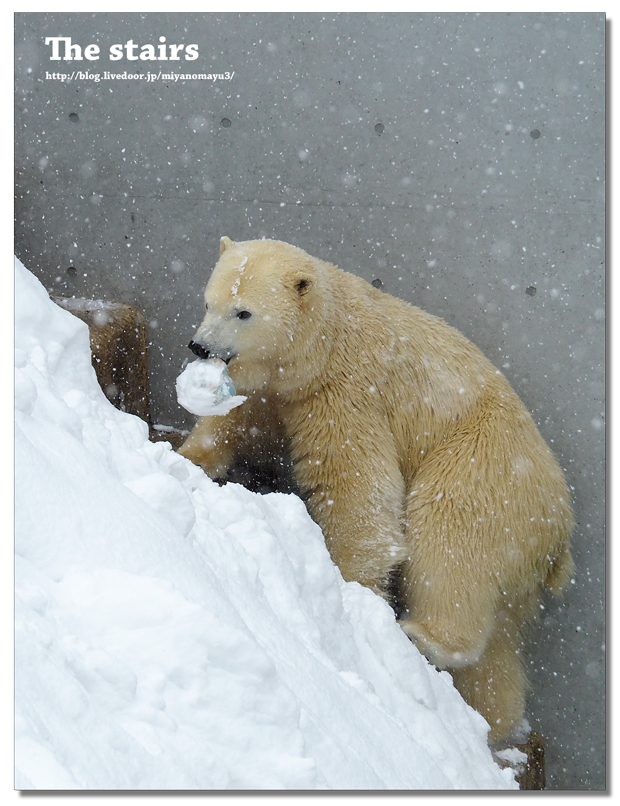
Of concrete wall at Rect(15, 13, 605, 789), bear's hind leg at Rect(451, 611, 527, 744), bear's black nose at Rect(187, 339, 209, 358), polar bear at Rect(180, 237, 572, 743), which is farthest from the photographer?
concrete wall at Rect(15, 13, 605, 789)

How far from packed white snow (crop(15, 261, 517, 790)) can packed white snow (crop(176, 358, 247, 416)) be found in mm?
369

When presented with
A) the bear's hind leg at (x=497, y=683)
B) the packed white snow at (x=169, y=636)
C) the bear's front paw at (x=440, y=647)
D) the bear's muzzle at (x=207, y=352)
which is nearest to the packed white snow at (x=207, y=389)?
the bear's muzzle at (x=207, y=352)

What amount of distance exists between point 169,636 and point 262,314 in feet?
4.45

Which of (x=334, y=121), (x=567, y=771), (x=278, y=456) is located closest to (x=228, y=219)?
(x=334, y=121)

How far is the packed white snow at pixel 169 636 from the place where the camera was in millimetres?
1267

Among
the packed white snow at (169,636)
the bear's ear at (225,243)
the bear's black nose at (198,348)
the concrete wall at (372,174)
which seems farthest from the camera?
the concrete wall at (372,174)

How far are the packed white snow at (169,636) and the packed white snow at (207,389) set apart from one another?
0.37m

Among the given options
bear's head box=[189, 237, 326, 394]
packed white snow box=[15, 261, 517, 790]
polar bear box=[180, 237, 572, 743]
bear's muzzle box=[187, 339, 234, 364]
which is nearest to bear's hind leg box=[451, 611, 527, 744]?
polar bear box=[180, 237, 572, 743]

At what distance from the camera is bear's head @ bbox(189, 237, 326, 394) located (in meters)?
2.50

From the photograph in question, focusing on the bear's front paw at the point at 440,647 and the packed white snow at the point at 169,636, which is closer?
the packed white snow at the point at 169,636

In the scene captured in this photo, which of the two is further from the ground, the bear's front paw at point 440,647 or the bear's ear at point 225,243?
the bear's ear at point 225,243

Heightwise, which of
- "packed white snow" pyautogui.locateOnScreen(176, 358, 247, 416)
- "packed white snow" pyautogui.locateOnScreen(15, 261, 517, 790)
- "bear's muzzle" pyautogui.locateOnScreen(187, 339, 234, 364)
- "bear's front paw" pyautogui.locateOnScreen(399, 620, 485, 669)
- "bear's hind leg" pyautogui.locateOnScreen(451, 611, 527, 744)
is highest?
"bear's muzzle" pyautogui.locateOnScreen(187, 339, 234, 364)

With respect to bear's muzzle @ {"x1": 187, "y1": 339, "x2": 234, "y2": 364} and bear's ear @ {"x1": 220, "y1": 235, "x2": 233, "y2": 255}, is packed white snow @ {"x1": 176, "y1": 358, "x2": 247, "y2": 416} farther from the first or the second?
bear's ear @ {"x1": 220, "y1": 235, "x2": 233, "y2": 255}

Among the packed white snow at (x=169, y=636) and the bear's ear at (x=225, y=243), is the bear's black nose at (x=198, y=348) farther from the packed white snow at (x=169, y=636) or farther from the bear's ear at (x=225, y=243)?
the bear's ear at (x=225, y=243)
